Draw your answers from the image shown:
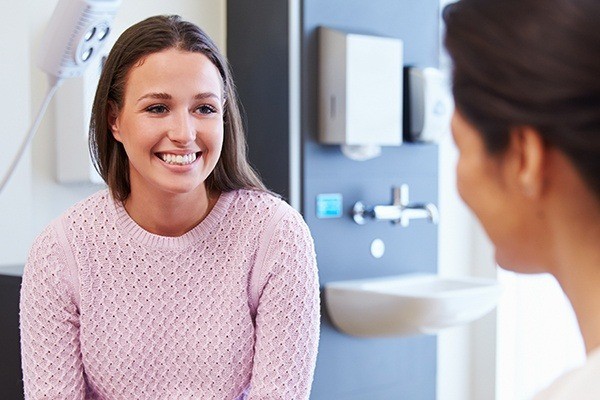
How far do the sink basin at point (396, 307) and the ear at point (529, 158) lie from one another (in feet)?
6.06

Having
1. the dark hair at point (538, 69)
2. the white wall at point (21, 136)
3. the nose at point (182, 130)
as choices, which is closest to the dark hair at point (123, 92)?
the nose at point (182, 130)

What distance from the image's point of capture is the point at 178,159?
5.21ft

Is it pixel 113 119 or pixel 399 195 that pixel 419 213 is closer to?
pixel 399 195

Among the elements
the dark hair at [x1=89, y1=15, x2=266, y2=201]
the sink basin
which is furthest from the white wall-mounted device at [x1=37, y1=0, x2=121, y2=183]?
the sink basin

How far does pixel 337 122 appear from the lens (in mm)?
2621

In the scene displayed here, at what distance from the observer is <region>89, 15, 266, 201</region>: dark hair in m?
1.61

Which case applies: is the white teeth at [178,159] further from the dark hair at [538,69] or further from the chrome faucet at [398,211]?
the chrome faucet at [398,211]

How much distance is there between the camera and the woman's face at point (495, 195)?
0.70 meters

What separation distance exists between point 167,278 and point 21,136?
26.9 inches

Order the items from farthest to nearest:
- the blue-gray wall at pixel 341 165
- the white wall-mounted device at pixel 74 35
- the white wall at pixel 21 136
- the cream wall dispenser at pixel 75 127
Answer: the blue-gray wall at pixel 341 165 → the cream wall dispenser at pixel 75 127 → the white wall at pixel 21 136 → the white wall-mounted device at pixel 74 35

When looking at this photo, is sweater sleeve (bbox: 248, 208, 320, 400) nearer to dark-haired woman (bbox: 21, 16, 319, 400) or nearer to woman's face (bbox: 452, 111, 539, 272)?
dark-haired woman (bbox: 21, 16, 319, 400)

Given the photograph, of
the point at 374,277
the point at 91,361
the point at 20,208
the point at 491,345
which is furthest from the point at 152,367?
the point at 491,345

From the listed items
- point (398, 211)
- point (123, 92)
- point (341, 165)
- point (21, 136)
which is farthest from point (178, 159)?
point (398, 211)

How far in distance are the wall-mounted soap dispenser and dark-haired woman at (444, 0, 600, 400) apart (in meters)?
1.89
